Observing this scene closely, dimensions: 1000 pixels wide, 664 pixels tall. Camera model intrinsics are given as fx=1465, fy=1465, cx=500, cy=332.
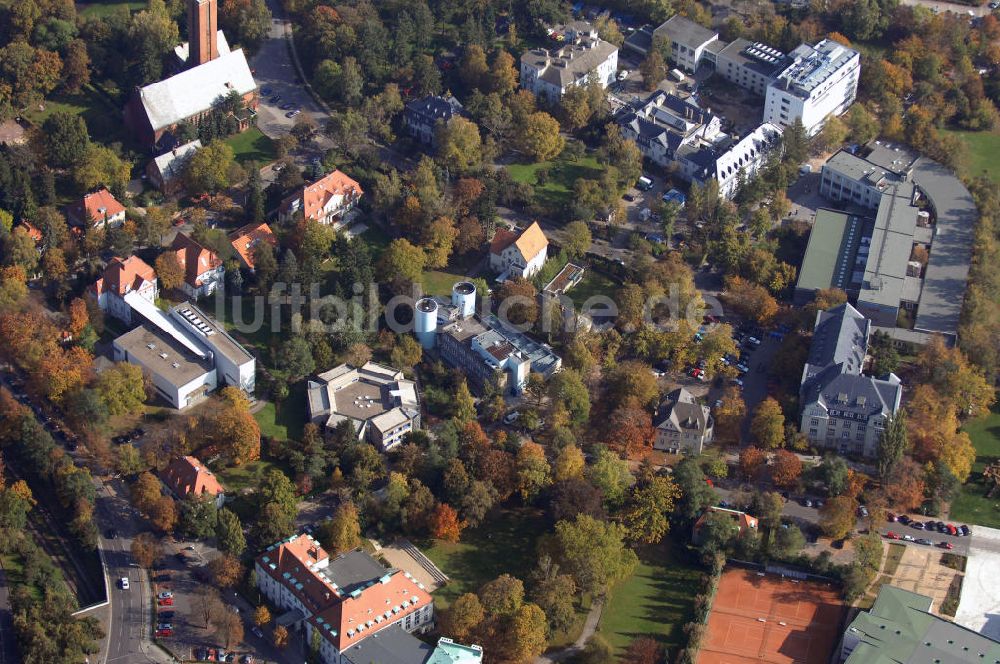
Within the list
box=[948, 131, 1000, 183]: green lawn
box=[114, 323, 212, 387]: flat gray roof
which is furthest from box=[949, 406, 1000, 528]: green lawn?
box=[114, 323, 212, 387]: flat gray roof

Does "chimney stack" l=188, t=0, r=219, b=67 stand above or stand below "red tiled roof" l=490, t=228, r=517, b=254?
above

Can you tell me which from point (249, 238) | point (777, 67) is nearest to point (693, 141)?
point (777, 67)

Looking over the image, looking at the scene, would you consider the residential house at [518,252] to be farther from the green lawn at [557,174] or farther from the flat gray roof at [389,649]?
the flat gray roof at [389,649]

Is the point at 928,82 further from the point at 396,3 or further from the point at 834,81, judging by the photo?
the point at 396,3

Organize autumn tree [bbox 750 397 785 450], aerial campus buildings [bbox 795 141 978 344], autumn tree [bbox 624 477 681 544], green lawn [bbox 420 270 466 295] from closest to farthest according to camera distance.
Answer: autumn tree [bbox 624 477 681 544] < autumn tree [bbox 750 397 785 450] < aerial campus buildings [bbox 795 141 978 344] < green lawn [bbox 420 270 466 295]

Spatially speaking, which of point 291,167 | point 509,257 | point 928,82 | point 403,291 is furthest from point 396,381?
point 928,82

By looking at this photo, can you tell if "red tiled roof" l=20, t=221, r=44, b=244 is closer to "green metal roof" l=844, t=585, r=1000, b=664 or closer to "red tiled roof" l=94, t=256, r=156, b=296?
"red tiled roof" l=94, t=256, r=156, b=296

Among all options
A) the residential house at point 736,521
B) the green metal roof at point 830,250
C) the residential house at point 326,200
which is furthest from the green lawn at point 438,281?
the residential house at point 736,521
